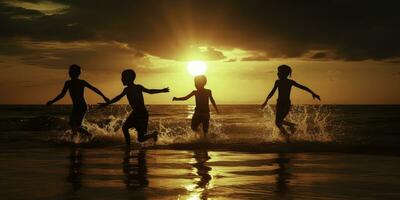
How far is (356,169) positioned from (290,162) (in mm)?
1275

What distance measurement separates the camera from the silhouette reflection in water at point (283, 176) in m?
5.24

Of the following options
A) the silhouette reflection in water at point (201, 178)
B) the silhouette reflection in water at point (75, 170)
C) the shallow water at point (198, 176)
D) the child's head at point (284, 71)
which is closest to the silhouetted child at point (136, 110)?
the silhouette reflection in water at point (75, 170)

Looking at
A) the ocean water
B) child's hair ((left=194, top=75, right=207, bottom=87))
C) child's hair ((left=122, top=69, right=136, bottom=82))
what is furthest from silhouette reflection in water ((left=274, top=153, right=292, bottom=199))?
child's hair ((left=194, top=75, right=207, bottom=87))

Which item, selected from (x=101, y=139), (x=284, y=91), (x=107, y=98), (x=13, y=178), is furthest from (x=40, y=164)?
(x=284, y=91)

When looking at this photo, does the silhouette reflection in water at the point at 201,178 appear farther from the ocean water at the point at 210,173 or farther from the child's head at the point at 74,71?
the child's head at the point at 74,71

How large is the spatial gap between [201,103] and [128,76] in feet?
9.11

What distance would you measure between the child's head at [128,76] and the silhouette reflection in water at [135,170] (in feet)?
6.79

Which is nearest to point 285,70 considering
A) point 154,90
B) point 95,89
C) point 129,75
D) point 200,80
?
point 200,80

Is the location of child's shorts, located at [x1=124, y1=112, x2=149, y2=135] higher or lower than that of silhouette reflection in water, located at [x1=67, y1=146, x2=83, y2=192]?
higher

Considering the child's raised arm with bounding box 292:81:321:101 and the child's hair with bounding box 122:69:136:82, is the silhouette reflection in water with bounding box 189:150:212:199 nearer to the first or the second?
the child's hair with bounding box 122:69:136:82

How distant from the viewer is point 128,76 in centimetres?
1145

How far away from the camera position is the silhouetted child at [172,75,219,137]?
13.2 meters

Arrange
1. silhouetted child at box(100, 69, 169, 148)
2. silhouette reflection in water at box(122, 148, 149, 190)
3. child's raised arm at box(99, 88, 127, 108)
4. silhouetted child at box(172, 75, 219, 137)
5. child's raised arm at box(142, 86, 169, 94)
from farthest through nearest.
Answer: silhouetted child at box(172, 75, 219, 137), silhouetted child at box(100, 69, 169, 148), child's raised arm at box(99, 88, 127, 108), child's raised arm at box(142, 86, 169, 94), silhouette reflection in water at box(122, 148, 149, 190)

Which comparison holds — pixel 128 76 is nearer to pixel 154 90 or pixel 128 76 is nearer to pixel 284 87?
pixel 154 90
